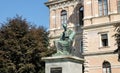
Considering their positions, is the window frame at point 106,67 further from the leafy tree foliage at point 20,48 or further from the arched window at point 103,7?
the leafy tree foliage at point 20,48

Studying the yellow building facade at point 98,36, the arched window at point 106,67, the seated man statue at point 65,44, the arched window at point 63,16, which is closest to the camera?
the seated man statue at point 65,44

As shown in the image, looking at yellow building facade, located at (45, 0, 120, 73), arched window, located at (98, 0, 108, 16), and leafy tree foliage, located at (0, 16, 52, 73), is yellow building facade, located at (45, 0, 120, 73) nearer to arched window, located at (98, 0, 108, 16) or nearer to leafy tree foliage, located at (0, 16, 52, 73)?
arched window, located at (98, 0, 108, 16)

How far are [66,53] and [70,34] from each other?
1198mm

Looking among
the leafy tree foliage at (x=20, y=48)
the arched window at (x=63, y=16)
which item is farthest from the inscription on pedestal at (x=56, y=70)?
the arched window at (x=63, y=16)

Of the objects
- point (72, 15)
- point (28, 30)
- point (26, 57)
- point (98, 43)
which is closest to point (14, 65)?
point (26, 57)

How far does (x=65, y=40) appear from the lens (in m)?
19.7

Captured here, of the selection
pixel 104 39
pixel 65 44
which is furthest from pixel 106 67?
pixel 65 44

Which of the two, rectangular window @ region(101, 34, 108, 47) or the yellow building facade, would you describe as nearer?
the yellow building facade

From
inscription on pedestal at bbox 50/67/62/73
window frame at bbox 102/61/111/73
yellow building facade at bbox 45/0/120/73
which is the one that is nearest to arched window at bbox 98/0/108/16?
yellow building facade at bbox 45/0/120/73

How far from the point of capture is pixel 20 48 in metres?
35.3

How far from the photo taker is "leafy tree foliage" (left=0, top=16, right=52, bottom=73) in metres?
34.9

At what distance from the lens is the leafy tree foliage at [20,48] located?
115 feet

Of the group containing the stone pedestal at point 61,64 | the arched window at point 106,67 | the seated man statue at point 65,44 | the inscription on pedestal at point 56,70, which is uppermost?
the seated man statue at point 65,44

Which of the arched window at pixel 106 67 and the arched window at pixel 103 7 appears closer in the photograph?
the arched window at pixel 106 67
